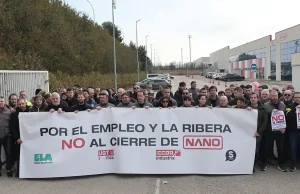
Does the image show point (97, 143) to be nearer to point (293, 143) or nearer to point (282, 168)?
point (282, 168)

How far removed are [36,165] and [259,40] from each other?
245 ft

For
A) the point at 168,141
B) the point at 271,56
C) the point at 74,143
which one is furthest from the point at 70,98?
the point at 271,56

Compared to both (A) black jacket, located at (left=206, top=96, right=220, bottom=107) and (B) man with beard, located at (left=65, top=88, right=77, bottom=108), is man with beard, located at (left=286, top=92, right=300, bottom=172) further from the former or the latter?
(B) man with beard, located at (left=65, top=88, right=77, bottom=108)

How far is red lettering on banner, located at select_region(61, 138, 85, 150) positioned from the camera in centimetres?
771

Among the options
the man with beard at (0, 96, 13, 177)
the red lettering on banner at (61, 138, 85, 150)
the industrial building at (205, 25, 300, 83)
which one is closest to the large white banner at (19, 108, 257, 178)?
the red lettering on banner at (61, 138, 85, 150)

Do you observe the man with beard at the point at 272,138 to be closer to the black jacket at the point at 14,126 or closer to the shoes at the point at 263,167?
the shoes at the point at 263,167

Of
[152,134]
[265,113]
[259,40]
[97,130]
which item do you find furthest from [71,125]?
[259,40]

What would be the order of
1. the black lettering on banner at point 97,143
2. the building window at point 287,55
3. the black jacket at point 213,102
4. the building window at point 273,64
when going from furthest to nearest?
the building window at point 273,64, the building window at point 287,55, the black jacket at point 213,102, the black lettering on banner at point 97,143

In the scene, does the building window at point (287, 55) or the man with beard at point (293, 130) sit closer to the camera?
the man with beard at point (293, 130)

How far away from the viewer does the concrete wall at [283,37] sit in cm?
5516

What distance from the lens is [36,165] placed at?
7.68 metres

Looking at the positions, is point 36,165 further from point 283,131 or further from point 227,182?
point 283,131

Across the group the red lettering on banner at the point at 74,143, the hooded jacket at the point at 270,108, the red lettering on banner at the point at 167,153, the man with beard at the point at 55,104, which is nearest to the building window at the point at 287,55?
the hooded jacket at the point at 270,108

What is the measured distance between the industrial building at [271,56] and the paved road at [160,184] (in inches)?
1080
